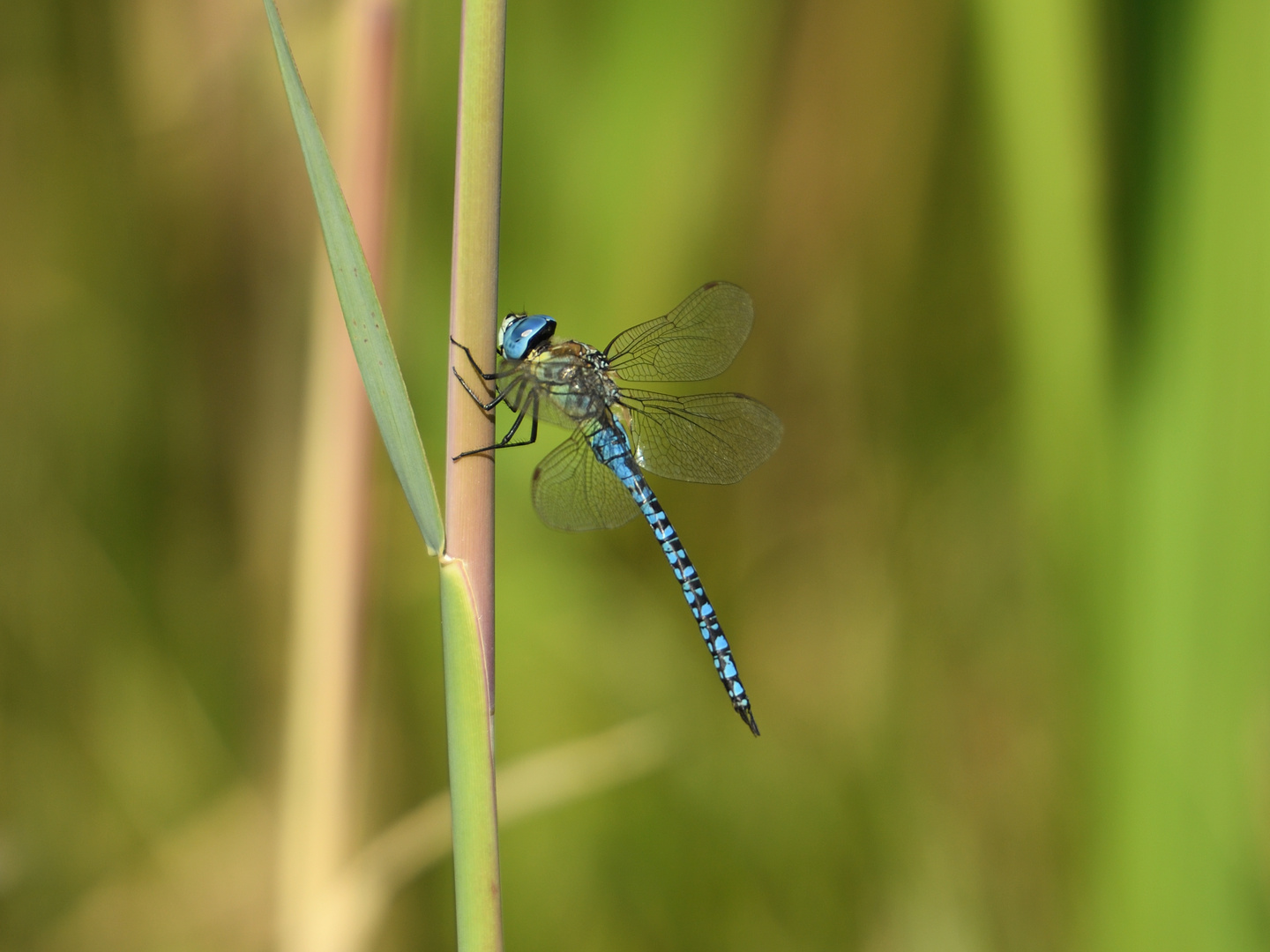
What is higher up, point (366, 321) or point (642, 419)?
point (642, 419)

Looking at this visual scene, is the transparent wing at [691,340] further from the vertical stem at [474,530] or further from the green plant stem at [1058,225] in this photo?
the vertical stem at [474,530]

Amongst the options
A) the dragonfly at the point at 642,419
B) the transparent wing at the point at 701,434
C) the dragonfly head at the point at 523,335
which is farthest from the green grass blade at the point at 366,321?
the transparent wing at the point at 701,434

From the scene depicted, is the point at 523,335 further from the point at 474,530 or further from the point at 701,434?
the point at 474,530

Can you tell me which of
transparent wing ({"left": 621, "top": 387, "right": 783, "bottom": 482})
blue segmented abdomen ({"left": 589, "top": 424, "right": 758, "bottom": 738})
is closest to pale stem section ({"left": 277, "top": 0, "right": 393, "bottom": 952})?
blue segmented abdomen ({"left": 589, "top": 424, "right": 758, "bottom": 738})

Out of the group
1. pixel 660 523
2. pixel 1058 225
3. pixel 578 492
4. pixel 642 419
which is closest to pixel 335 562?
pixel 578 492

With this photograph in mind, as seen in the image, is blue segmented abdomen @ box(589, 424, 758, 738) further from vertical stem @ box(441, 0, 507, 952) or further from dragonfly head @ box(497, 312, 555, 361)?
vertical stem @ box(441, 0, 507, 952)

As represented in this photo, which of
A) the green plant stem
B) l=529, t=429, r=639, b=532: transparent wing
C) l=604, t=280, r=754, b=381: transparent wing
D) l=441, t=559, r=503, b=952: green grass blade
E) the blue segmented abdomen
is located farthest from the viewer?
l=604, t=280, r=754, b=381: transparent wing

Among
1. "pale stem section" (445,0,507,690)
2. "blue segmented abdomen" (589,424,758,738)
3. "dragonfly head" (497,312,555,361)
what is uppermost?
"dragonfly head" (497,312,555,361)

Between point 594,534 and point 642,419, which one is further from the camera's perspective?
point 594,534
